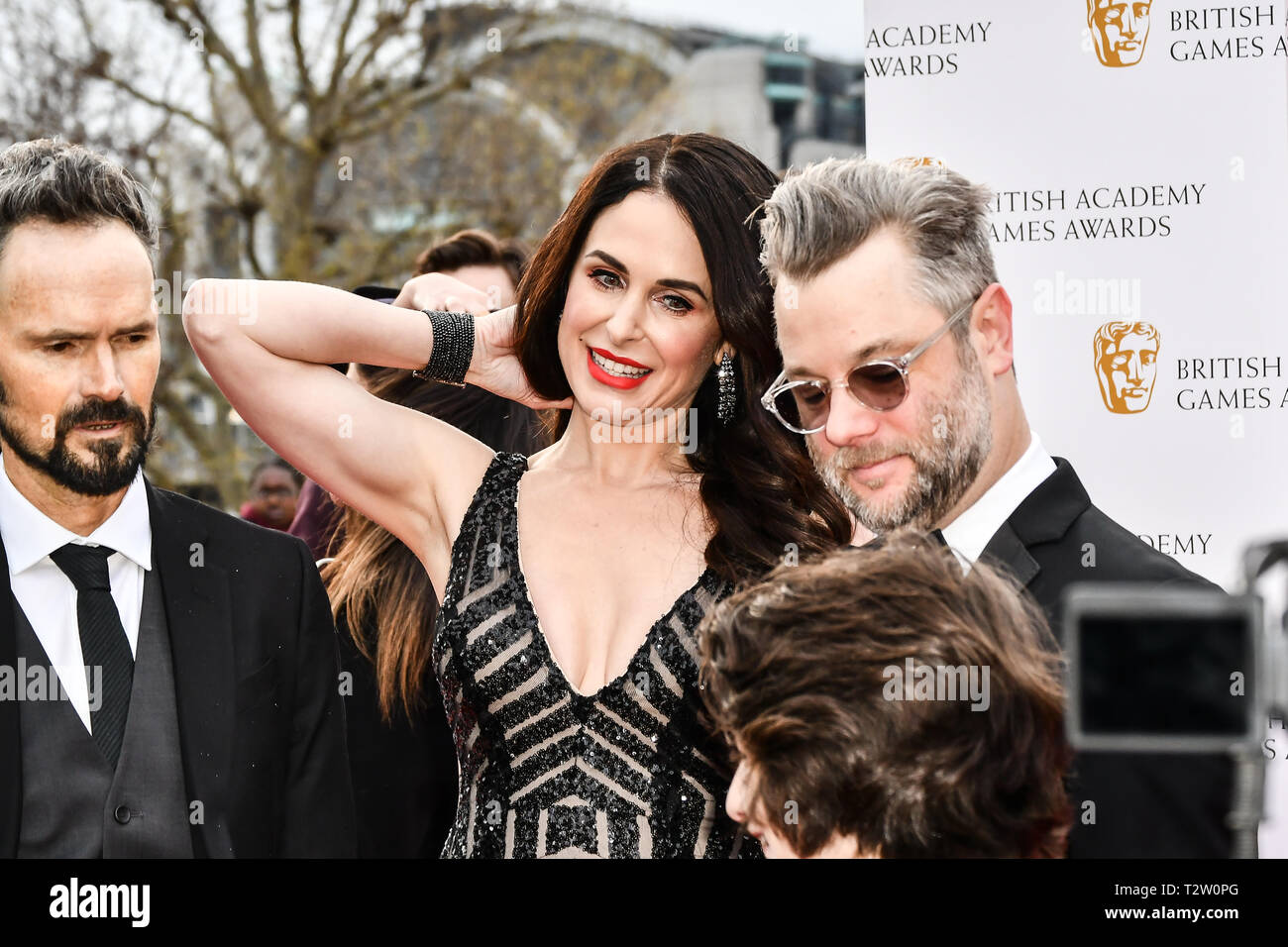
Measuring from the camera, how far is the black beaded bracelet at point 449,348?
107 inches

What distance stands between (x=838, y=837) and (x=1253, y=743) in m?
0.53

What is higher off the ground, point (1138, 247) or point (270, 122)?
point (270, 122)

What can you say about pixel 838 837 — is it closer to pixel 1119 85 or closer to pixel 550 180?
pixel 1119 85

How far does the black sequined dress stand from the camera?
2441 millimetres

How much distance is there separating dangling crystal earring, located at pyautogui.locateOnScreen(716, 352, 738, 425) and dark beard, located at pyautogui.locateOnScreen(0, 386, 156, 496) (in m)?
1.01

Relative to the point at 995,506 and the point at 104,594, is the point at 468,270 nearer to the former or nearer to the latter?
the point at 104,594

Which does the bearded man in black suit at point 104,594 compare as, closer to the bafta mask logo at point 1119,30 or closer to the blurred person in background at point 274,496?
the bafta mask logo at point 1119,30

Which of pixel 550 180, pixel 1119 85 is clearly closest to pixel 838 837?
pixel 1119 85

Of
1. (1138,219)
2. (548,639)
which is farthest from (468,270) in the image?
(1138,219)

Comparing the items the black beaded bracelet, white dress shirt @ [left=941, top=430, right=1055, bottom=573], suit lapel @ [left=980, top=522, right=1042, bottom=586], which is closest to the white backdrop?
white dress shirt @ [left=941, top=430, right=1055, bottom=573]

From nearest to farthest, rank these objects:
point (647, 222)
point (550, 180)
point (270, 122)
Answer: point (647, 222)
point (270, 122)
point (550, 180)

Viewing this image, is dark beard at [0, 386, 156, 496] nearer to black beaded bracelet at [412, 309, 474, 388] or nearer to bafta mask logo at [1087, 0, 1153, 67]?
black beaded bracelet at [412, 309, 474, 388]

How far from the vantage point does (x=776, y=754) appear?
5.95 feet

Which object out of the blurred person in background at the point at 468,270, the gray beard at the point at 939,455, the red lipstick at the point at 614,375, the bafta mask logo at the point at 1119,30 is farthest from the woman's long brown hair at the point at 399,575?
the bafta mask logo at the point at 1119,30
